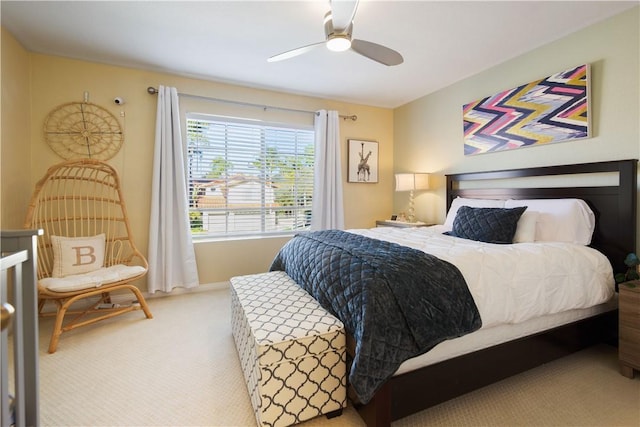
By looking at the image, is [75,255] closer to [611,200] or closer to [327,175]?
[327,175]

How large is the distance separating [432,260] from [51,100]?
3.66 meters

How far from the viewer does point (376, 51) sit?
2057 millimetres

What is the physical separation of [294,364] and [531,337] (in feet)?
4.64

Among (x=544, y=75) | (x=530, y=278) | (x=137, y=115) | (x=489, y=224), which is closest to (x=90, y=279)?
(x=137, y=115)

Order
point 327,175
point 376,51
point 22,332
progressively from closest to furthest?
point 22,332 → point 376,51 → point 327,175

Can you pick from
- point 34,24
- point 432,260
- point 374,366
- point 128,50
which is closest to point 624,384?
point 432,260

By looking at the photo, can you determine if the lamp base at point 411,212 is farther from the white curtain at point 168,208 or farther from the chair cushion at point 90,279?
the chair cushion at point 90,279

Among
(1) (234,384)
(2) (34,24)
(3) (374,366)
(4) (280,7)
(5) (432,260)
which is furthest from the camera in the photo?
(2) (34,24)

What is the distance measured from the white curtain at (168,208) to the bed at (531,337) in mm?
1921

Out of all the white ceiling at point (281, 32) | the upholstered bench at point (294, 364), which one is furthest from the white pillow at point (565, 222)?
the upholstered bench at point (294, 364)

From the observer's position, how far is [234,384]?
5.76 feet

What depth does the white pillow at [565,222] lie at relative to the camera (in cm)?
223

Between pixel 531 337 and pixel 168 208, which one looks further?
pixel 168 208

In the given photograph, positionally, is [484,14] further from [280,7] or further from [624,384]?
[624,384]
